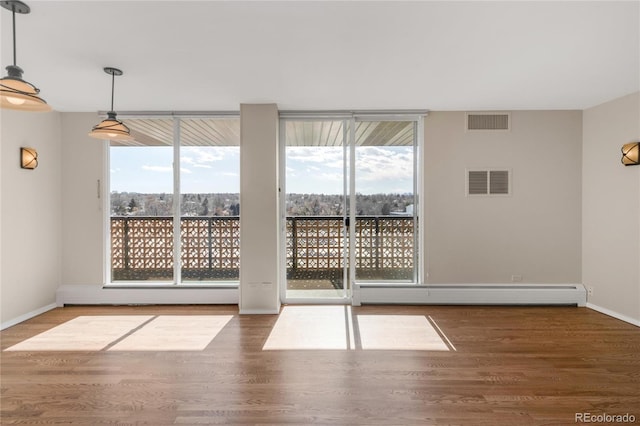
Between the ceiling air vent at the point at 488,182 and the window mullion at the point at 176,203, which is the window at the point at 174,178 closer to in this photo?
the window mullion at the point at 176,203

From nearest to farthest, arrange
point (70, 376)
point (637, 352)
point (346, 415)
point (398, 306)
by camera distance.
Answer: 1. point (346, 415)
2. point (70, 376)
3. point (637, 352)
4. point (398, 306)

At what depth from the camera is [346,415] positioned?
1.86 metres

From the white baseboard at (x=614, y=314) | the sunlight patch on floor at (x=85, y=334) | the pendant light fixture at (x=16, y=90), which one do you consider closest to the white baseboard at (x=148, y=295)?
the sunlight patch on floor at (x=85, y=334)

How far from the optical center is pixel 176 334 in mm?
3037

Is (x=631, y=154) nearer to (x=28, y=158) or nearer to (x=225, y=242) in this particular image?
(x=225, y=242)

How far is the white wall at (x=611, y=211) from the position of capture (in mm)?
3301

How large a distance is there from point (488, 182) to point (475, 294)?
1.46 meters

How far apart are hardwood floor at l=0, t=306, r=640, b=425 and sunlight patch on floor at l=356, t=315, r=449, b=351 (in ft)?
0.07

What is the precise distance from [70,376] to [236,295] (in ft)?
6.17

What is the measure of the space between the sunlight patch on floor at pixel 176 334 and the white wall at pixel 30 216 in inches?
61.8

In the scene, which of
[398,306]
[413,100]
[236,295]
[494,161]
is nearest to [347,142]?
[413,100]

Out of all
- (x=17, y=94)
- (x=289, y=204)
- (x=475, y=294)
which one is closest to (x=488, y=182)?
(x=475, y=294)

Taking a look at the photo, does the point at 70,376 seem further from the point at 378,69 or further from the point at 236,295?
the point at 378,69

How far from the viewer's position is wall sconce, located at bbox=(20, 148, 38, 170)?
343cm
